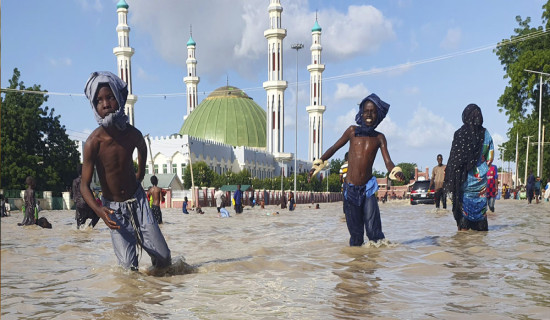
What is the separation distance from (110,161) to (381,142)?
3.11 meters

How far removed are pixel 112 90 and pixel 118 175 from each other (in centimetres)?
72

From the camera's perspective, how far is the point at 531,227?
9.59 metres

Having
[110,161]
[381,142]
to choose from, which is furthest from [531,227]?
[110,161]

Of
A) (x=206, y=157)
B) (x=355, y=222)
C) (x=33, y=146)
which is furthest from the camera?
(x=206, y=157)

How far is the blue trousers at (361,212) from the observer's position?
6.39 metres

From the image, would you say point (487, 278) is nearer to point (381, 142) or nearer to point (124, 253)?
point (381, 142)

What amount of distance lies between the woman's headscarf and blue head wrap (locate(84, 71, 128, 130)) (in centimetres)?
500

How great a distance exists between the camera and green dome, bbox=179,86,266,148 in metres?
93.7

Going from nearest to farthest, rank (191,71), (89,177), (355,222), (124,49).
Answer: (89,177) → (355,222) → (124,49) → (191,71)

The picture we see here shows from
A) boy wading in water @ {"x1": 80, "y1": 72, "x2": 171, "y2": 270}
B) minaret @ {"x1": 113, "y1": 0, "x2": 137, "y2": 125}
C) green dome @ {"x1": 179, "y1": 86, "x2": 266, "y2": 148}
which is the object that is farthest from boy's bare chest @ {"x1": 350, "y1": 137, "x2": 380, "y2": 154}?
green dome @ {"x1": 179, "y1": 86, "x2": 266, "y2": 148}

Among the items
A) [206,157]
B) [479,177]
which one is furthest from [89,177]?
[206,157]

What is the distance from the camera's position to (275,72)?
7212 cm

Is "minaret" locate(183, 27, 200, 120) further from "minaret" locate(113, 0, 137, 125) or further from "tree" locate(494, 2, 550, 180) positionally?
"tree" locate(494, 2, 550, 180)

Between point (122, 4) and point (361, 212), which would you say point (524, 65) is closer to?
point (361, 212)
